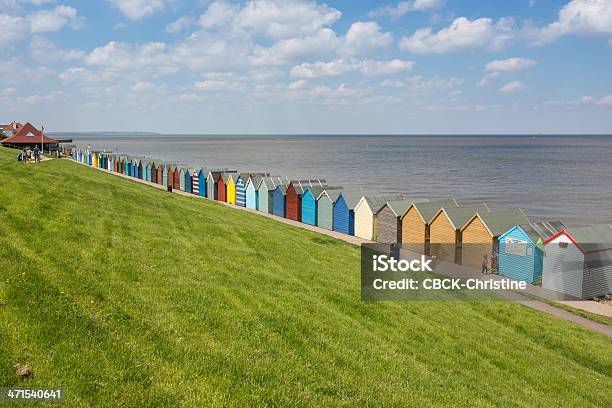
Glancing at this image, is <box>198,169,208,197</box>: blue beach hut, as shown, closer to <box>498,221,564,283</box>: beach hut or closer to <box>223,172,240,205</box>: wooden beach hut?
<box>223,172,240,205</box>: wooden beach hut

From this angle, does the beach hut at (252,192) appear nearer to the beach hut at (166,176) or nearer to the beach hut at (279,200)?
the beach hut at (279,200)

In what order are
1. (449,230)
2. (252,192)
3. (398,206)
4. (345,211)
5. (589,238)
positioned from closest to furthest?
(589,238) < (449,230) < (398,206) < (345,211) < (252,192)

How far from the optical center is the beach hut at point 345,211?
3728cm

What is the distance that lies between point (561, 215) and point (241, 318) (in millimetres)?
54585

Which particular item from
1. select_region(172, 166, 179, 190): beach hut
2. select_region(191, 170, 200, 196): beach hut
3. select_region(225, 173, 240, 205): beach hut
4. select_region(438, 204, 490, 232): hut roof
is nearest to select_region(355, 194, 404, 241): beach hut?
select_region(438, 204, 490, 232): hut roof

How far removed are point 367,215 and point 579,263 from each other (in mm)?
14526

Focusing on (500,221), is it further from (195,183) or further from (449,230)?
(195,183)

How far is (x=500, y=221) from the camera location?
2814cm

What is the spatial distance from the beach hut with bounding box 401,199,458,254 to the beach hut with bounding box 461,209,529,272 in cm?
269

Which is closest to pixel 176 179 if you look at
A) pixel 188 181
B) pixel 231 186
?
pixel 188 181

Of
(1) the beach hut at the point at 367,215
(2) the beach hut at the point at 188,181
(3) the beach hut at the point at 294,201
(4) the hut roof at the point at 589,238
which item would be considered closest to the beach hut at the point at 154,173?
(2) the beach hut at the point at 188,181

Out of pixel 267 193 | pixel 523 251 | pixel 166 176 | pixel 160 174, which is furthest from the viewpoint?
pixel 160 174

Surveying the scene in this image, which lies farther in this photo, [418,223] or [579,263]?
[418,223]

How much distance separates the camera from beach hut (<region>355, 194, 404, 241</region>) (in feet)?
116
